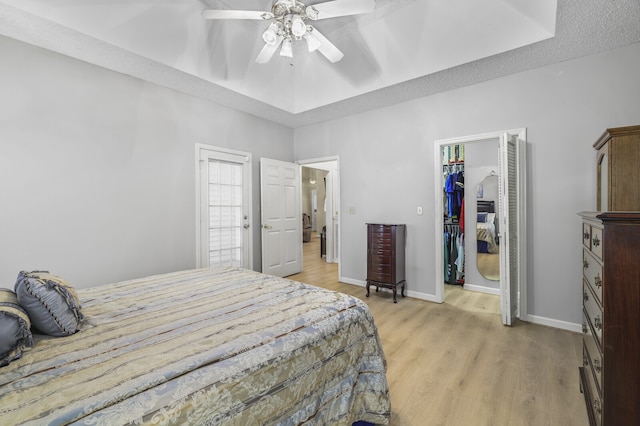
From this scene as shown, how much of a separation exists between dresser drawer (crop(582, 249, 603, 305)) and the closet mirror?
2533 millimetres

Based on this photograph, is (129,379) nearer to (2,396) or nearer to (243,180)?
(2,396)

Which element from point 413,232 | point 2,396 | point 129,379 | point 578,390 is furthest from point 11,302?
point 413,232

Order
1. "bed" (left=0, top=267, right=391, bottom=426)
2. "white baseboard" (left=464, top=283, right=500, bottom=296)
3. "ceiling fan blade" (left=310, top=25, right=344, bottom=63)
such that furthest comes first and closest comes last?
"white baseboard" (left=464, top=283, right=500, bottom=296), "ceiling fan blade" (left=310, top=25, right=344, bottom=63), "bed" (left=0, top=267, right=391, bottom=426)

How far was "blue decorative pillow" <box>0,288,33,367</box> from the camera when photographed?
1051 millimetres

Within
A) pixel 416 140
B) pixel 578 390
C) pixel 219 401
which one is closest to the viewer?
pixel 219 401

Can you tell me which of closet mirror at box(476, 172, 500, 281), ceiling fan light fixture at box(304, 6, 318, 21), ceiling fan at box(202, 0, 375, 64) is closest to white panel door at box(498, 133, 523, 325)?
closet mirror at box(476, 172, 500, 281)

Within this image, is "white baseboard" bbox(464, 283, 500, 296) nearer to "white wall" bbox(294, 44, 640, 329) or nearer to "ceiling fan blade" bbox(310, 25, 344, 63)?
"white wall" bbox(294, 44, 640, 329)

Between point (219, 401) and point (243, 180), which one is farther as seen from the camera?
point (243, 180)

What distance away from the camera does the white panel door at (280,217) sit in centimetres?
450

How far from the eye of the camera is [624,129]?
1.99 metres

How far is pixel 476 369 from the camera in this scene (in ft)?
7.09

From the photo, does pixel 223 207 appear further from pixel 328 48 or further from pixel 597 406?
pixel 597 406

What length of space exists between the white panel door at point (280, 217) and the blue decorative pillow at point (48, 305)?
310 centimetres

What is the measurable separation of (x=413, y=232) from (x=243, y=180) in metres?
2.62
